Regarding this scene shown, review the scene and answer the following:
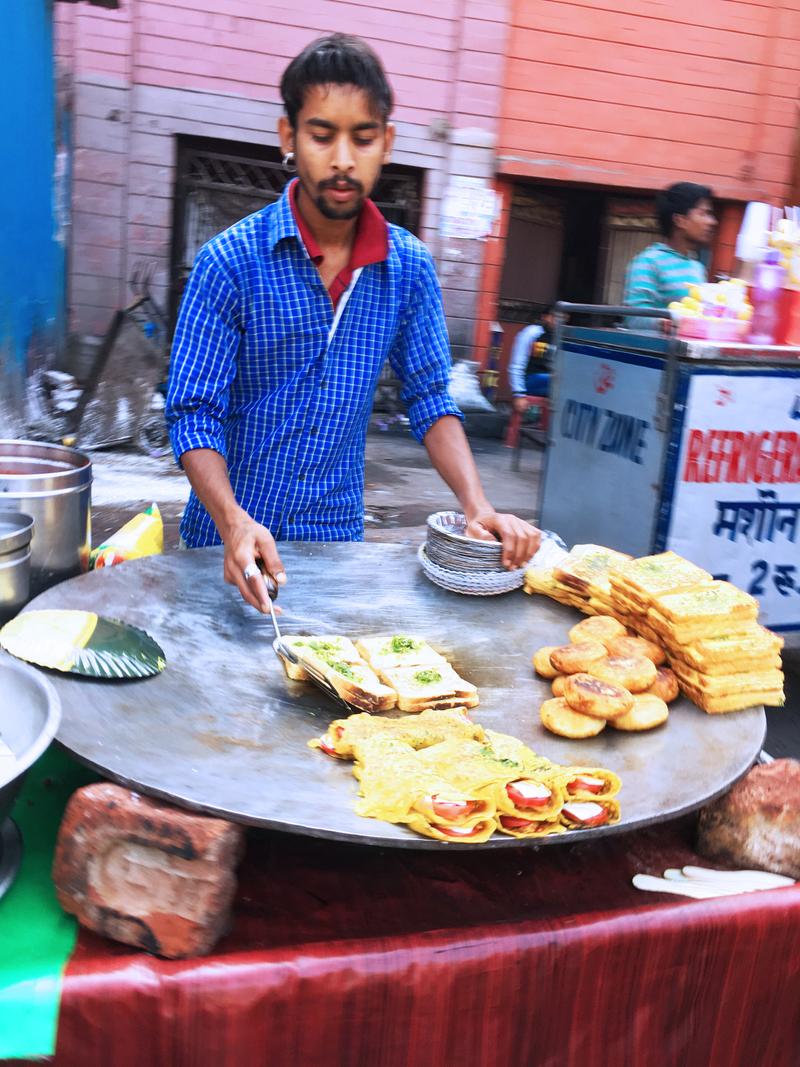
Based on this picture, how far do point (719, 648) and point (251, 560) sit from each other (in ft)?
2.65

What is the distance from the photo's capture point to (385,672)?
150 cm

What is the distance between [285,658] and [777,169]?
10734 millimetres

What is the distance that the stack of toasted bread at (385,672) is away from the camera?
141cm

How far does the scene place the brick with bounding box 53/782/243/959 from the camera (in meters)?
1.06

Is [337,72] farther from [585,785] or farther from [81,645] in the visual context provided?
[585,785]

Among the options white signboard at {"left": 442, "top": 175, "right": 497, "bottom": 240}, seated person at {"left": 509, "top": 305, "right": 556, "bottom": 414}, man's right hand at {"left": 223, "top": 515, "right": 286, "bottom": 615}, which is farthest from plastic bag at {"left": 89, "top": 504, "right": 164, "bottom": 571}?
white signboard at {"left": 442, "top": 175, "right": 497, "bottom": 240}

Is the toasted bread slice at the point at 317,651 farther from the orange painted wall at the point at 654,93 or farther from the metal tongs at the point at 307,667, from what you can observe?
the orange painted wall at the point at 654,93

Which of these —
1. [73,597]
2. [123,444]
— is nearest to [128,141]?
[123,444]

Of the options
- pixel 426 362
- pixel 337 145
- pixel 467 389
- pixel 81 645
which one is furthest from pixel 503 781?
pixel 467 389

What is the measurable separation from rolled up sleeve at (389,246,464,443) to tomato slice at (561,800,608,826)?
4.49ft

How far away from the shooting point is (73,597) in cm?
167

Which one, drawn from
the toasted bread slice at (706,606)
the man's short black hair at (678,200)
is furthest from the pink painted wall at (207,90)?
the toasted bread slice at (706,606)

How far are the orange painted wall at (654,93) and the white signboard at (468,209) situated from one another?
0.39 meters

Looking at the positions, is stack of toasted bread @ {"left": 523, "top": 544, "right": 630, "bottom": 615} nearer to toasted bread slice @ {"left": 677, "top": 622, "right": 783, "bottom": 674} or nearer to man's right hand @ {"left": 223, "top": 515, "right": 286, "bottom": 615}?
toasted bread slice @ {"left": 677, "top": 622, "right": 783, "bottom": 674}
